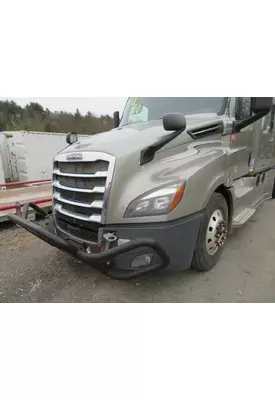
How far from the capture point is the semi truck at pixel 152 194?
2057mm

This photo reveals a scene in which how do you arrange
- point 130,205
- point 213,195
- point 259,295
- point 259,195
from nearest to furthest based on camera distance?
point 130,205 → point 259,295 → point 213,195 → point 259,195

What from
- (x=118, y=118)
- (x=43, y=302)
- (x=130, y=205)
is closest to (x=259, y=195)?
(x=118, y=118)

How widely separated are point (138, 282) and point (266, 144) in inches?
142

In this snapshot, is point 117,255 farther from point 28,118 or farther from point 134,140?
point 28,118

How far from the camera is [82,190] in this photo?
2309 mm

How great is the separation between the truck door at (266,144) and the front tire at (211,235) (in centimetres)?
185

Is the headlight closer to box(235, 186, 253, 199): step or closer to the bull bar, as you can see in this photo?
the bull bar

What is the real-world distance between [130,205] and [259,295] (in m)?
1.67

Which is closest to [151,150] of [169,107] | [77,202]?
[77,202]

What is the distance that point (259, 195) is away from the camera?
4.48 metres

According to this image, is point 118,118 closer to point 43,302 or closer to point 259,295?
point 43,302

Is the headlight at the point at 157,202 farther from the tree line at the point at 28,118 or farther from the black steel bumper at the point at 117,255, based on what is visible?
the tree line at the point at 28,118

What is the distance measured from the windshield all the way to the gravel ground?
2013mm

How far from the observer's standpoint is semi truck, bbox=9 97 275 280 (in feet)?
6.75
